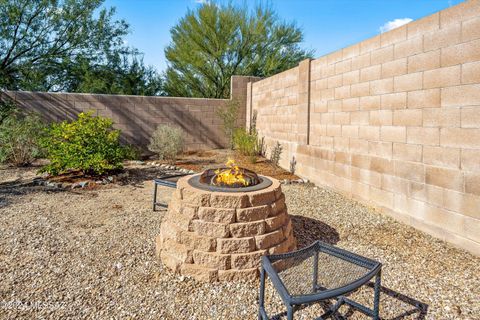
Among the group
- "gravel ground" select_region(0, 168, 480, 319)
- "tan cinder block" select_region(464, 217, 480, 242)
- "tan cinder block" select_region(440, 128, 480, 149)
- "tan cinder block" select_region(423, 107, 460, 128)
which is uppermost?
"tan cinder block" select_region(423, 107, 460, 128)

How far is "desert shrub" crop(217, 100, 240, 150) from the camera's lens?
1074cm

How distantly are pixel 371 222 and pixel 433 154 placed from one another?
3.95 ft

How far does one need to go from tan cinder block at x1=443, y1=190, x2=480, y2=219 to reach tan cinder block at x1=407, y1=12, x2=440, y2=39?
200 centimetres

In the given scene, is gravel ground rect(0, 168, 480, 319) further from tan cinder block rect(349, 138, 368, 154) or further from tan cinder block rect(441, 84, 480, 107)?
tan cinder block rect(441, 84, 480, 107)

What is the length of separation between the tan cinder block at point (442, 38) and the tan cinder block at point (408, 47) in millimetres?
78

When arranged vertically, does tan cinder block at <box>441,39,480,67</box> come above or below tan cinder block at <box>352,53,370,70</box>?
below

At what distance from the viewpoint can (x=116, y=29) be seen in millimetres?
15281

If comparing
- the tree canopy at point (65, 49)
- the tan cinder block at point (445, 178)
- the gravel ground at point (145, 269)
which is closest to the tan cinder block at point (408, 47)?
the tan cinder block at point (445, 178)

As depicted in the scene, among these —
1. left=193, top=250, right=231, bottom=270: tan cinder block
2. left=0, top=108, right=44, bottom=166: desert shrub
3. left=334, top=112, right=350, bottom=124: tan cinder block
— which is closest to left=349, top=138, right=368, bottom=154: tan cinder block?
left=334, top=112, right=350, bottom=124: tan cinder block

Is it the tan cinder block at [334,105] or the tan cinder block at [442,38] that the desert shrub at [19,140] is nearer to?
the tan cinder block at [334,105]

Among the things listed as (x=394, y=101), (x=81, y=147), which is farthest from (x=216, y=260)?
(x=81, y=147)

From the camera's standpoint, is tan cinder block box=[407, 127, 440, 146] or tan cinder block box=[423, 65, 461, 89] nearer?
tan cinder block box=[423, 65, 461, 89]

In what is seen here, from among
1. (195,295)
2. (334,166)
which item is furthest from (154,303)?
(334,166)

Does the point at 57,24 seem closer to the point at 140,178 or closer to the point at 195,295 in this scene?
the point at 140,178
